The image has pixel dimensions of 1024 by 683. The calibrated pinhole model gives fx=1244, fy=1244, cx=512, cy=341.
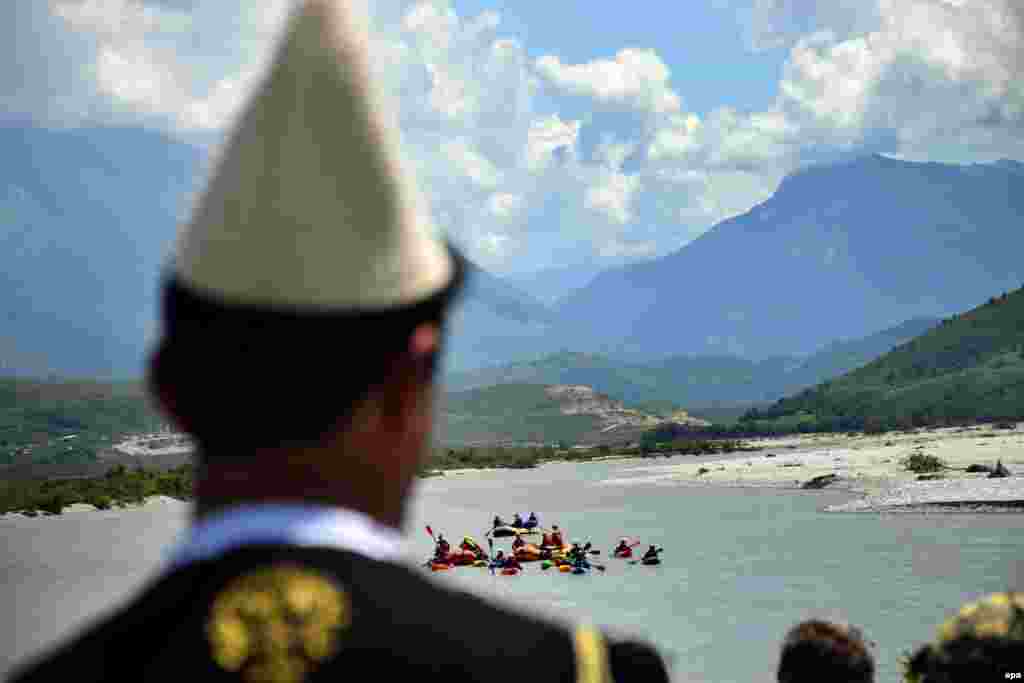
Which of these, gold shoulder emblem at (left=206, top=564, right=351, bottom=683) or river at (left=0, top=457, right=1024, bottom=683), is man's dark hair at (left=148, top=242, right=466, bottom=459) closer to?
gold shoulder emblem at (left=206, top=564, right=351, bottom=683)

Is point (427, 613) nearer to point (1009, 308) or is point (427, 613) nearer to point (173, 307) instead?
point (173, 307)

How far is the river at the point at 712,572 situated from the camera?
23.9m

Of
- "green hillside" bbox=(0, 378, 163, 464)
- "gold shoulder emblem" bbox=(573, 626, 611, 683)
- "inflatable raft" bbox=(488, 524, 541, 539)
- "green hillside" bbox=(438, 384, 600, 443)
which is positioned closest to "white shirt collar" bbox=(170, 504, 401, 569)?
"gold shoulder emblem" bbox=(573, 626, 611, 683)

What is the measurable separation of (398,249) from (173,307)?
333 millimetres

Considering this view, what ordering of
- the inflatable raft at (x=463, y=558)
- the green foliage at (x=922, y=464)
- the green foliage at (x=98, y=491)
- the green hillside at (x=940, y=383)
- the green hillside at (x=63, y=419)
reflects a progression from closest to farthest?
1. the inflatable raft at (x=463, y=558)
2. the green foliage at (x=922, y=464)
3. the green foliage at (x=98, y=491)
4. the green hillside at (x=940, y=383)
5. the green hillside at (x=63, y=419)

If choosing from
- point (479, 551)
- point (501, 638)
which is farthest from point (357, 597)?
point (479, 551)

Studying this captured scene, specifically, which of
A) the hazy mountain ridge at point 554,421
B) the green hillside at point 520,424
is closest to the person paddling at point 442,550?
the hazy mountain ridge at point 554,421

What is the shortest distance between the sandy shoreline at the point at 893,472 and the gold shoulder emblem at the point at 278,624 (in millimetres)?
40303

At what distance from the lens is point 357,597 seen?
1.63 meters

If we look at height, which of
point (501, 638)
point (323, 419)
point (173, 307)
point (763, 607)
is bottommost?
point (763, 607)

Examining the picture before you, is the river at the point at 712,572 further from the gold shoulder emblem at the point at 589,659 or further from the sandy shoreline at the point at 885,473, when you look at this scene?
the gold shoulder emblem at the point at 589,659

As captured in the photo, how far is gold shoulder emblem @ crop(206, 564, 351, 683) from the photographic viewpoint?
5.26 ft

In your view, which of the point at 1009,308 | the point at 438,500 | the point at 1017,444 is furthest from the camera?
the point at 1009,308

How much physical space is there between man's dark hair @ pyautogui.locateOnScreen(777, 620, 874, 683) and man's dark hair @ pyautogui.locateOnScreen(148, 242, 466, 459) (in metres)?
3.16
